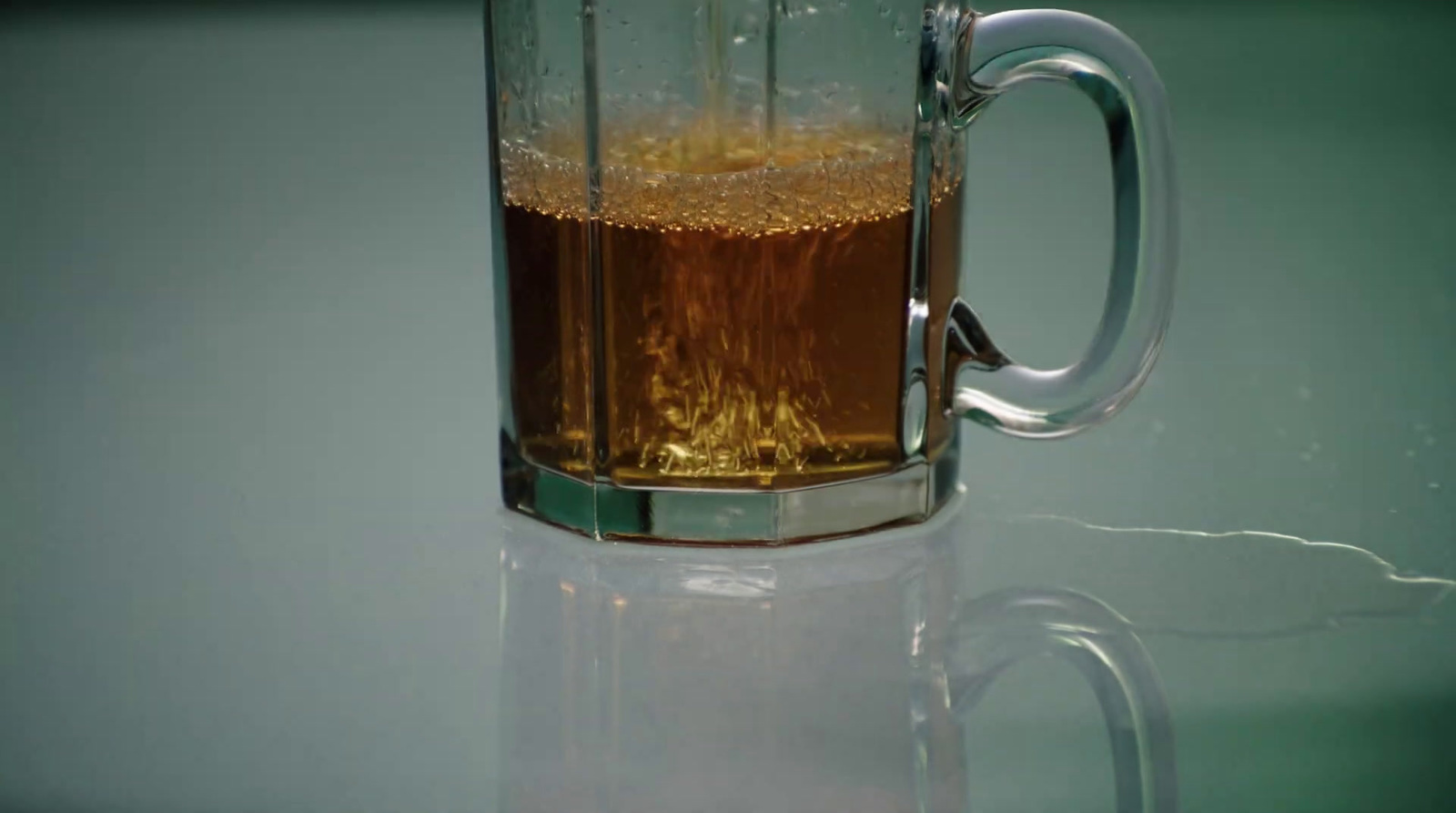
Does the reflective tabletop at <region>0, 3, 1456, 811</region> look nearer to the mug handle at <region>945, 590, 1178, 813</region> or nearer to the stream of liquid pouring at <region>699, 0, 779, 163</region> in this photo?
the mug handle at <region>945, 590, 1178, 813</region>

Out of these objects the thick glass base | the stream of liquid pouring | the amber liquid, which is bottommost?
the thick glass base

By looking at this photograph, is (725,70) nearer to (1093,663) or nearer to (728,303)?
(728,303)

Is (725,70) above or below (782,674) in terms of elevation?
above

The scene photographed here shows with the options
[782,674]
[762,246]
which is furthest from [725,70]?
[782,674]

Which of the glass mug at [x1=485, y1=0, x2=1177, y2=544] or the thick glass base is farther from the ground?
the glass mug at [x1=485, y1=0, x2=1177, y2=544]

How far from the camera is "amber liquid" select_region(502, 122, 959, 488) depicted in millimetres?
520

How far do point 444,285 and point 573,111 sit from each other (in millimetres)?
313

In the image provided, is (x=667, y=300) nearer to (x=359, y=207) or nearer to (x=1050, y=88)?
(x=359, y=207)

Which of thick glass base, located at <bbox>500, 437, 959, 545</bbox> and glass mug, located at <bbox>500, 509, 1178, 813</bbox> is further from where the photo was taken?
thick glass base, located at <bbox>500, 437, 959, 545</bbox>

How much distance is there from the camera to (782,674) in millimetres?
483

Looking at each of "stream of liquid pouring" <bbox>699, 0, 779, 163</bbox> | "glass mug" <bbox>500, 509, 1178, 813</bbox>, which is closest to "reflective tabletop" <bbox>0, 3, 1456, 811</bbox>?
"glass mug" <bbox>500, 509, 1178, 813</bbox>

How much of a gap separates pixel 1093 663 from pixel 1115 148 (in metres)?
0.15

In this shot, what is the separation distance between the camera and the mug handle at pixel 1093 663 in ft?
1.45

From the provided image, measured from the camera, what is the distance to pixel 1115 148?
0.55m
